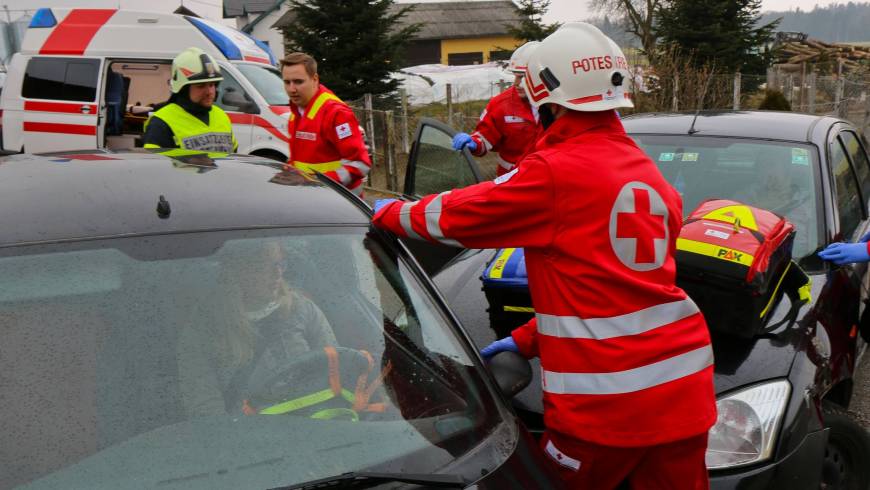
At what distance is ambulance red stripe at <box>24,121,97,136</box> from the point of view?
32.1ft

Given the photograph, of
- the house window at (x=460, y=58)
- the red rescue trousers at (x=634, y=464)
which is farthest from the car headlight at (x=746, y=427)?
the house window at (x=460, y=58)

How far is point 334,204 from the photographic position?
7.58 feet

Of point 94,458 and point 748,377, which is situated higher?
point 94,458

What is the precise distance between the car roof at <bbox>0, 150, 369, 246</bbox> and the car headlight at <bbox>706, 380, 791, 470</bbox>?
1266mm

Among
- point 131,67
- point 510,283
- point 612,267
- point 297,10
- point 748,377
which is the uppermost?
point 297,10

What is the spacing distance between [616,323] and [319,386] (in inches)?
29.9

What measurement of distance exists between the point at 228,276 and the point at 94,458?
554 mm

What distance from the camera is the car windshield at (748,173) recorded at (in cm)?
365

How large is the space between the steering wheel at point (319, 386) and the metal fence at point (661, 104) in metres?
4.84

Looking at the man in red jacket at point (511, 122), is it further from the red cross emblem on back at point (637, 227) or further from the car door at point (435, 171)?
the red cross emblem on back at point (637, 227)

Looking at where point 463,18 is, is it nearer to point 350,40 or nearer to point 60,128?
point 350,40

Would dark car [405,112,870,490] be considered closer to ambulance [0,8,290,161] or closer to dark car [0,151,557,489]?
dark car [0,151,557,489]

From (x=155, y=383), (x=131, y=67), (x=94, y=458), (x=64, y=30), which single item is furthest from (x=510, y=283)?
(x=131, y=67)

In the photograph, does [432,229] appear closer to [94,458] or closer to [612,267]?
[612,267]
